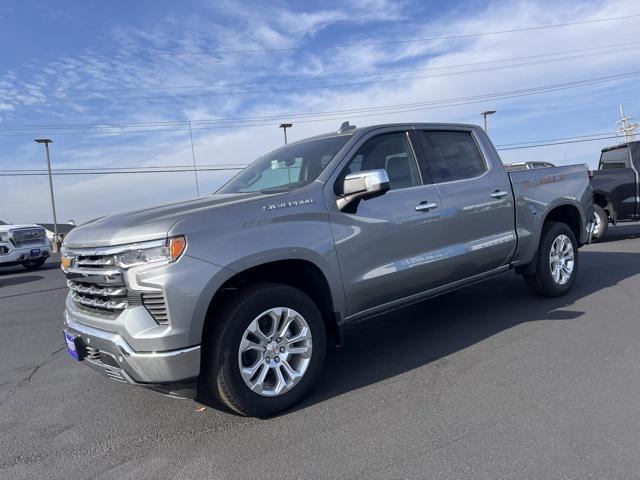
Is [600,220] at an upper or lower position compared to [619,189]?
lower

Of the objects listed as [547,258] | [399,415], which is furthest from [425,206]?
[547,258]

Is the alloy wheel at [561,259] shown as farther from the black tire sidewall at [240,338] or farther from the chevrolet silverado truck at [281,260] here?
the black tire sidewall at [240,338]

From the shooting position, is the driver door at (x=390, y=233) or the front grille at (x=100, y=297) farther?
the driver door at (x=390, y=233)

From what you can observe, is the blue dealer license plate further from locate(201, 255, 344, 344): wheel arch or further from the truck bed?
the truck bed

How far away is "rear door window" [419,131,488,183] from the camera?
14.9ft

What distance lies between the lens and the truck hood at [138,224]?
298 cm

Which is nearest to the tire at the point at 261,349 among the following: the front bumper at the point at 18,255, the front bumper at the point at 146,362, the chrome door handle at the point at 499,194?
the front bumper at the point at 146,362

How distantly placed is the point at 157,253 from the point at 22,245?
1292 cm

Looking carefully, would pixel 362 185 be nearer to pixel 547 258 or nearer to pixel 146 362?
pixel 146 362

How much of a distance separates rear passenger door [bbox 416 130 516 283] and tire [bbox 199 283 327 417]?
1.66 metres

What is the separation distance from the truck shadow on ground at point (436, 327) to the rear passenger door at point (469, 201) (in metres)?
0.59

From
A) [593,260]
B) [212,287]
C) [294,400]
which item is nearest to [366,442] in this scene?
[294,400]

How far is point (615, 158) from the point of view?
10875mm

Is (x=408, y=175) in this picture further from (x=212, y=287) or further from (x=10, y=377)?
(x=10, y=377)
